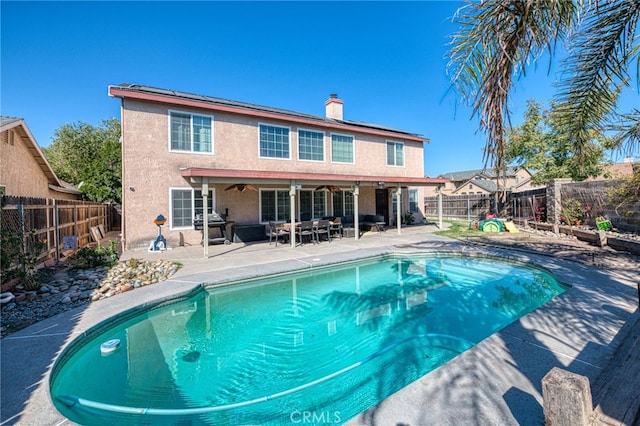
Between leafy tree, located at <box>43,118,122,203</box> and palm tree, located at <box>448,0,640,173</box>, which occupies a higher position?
leafy tree, located at <box>43,118,122,203</box>

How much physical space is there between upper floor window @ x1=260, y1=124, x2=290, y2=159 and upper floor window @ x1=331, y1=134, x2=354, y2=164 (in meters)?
2.82

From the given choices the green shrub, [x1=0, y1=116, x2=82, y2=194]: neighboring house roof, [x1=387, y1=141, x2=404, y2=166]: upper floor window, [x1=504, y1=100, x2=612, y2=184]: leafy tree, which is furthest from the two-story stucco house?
[x1=504, y1=100, x2=612, y2=184]: leafy tree

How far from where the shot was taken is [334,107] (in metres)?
18.0

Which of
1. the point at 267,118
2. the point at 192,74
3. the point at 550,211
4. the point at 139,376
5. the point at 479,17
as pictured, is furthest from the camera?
the point at 192,74

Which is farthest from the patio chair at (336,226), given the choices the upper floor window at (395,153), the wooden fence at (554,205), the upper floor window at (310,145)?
the wooden fence at (554,205)

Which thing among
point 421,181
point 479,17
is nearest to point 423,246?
point 421,181

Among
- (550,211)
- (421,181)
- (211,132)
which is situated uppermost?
(211,132)

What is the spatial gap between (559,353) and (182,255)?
33.3ft

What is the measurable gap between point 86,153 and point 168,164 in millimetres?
25191

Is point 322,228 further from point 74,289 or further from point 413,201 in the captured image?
point 413,201

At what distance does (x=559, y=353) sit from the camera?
329 cm

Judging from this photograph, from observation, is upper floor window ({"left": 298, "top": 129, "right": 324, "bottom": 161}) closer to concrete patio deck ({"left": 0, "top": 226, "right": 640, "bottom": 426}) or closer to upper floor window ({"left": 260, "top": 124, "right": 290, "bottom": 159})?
upper floor window ({"left": 260, "top": 124, "right": 290, "bottom": 159})

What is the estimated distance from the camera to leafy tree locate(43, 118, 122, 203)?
67.0 ft

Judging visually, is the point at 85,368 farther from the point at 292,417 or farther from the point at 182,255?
the point at 182,255
